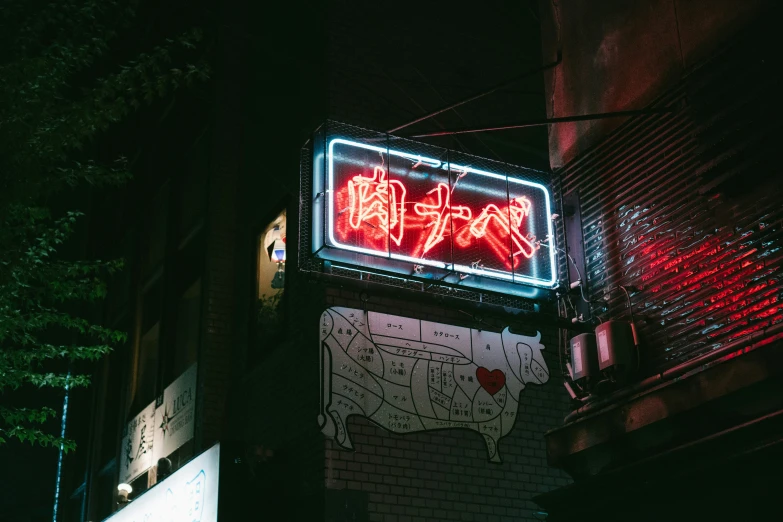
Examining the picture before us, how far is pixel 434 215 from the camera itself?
312 inches

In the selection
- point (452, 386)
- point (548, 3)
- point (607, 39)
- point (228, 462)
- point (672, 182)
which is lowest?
point (228, 462)

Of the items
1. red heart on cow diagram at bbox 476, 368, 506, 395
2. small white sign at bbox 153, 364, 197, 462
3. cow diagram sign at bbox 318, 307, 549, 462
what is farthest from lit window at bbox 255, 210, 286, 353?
red heart on cow diagram at bbox 476, 368, 506, 395

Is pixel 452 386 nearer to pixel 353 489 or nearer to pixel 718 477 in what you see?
pixel 353 489

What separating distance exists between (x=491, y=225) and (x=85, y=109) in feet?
19.6

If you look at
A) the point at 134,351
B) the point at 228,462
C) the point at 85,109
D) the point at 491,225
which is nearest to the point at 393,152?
the point at 491,225

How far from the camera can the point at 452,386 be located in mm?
8898

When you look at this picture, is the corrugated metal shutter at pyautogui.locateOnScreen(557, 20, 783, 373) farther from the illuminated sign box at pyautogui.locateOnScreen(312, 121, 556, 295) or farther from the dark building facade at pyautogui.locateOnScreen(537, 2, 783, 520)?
the illuminated sign box at pyautogui.locateOnScreen(312, 121, 556, 295)

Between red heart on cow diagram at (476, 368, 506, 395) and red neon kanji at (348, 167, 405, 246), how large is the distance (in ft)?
6.88

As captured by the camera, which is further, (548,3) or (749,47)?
(548,3)

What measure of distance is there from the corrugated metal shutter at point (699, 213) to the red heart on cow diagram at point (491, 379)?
1.78 metres

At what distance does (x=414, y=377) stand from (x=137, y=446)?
5886 mm

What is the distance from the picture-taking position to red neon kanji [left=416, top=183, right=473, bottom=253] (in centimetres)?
778

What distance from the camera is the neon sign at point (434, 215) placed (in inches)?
297

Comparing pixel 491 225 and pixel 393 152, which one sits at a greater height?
pixel 393 152
